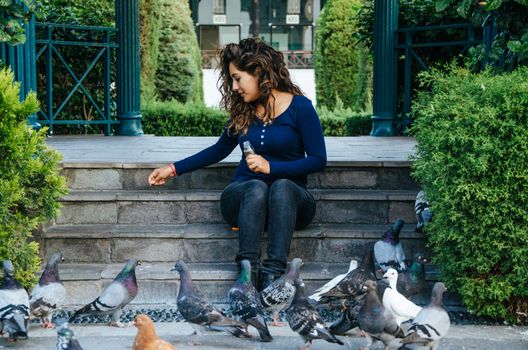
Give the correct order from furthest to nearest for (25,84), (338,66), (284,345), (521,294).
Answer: (338,66) → (25,84) → (521,294) → (284,345)

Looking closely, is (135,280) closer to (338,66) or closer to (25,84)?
(25,84)

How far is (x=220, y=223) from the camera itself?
19.1 ft

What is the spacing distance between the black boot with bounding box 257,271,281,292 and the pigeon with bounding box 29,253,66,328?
3.81 feet

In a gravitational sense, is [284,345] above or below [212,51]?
below

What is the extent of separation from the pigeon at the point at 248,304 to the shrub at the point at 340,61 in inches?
543

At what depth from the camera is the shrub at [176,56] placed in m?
17.7

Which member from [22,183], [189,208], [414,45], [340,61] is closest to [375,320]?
[189,208]

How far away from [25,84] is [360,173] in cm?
287

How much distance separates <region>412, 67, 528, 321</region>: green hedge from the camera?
4.54 meters

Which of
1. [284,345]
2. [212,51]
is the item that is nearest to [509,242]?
[284,345]

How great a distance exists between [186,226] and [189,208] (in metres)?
0.16

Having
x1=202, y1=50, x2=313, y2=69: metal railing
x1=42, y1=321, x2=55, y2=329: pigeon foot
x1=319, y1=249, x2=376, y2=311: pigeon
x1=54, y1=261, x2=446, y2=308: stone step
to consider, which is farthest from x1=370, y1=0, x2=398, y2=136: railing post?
x1=202, y1=50, x2=313, y2=69: metal railing

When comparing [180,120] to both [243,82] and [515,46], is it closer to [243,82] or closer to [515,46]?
[243,82]

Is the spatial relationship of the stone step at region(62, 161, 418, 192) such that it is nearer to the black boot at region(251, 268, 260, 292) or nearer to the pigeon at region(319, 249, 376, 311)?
the black boot at region(251, 268, 260, 292)
